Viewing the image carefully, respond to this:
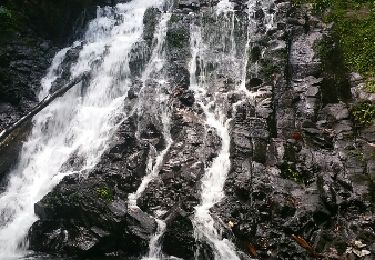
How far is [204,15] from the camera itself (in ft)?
61.5

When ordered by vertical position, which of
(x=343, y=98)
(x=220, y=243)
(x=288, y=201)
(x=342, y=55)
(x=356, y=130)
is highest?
(x=342, y=55)

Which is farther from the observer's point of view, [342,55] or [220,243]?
[342,55]

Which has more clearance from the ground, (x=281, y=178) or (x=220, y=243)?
(x=281, y=178)

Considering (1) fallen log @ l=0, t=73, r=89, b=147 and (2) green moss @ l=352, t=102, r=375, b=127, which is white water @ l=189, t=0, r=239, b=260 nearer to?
(2) green moss @ l=352, t=102, r=375, b=127

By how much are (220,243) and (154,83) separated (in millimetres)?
7474

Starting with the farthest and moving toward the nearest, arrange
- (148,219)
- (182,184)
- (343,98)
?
1. (343,98)
2. (182,184)
3. (148,219)

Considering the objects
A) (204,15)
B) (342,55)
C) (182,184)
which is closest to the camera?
(182,184)

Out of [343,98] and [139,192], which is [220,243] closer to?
[139,192]

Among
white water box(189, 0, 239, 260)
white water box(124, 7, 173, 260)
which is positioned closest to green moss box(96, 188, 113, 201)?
white water box(124, 7, 173, 260)

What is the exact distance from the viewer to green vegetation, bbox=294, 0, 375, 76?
51.0ft

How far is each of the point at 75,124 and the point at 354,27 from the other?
11662 mm

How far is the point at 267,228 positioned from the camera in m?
11.2

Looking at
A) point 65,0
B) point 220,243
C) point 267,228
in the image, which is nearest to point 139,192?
point 220,243

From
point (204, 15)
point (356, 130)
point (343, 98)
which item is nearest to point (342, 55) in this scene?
point (343, 98)
